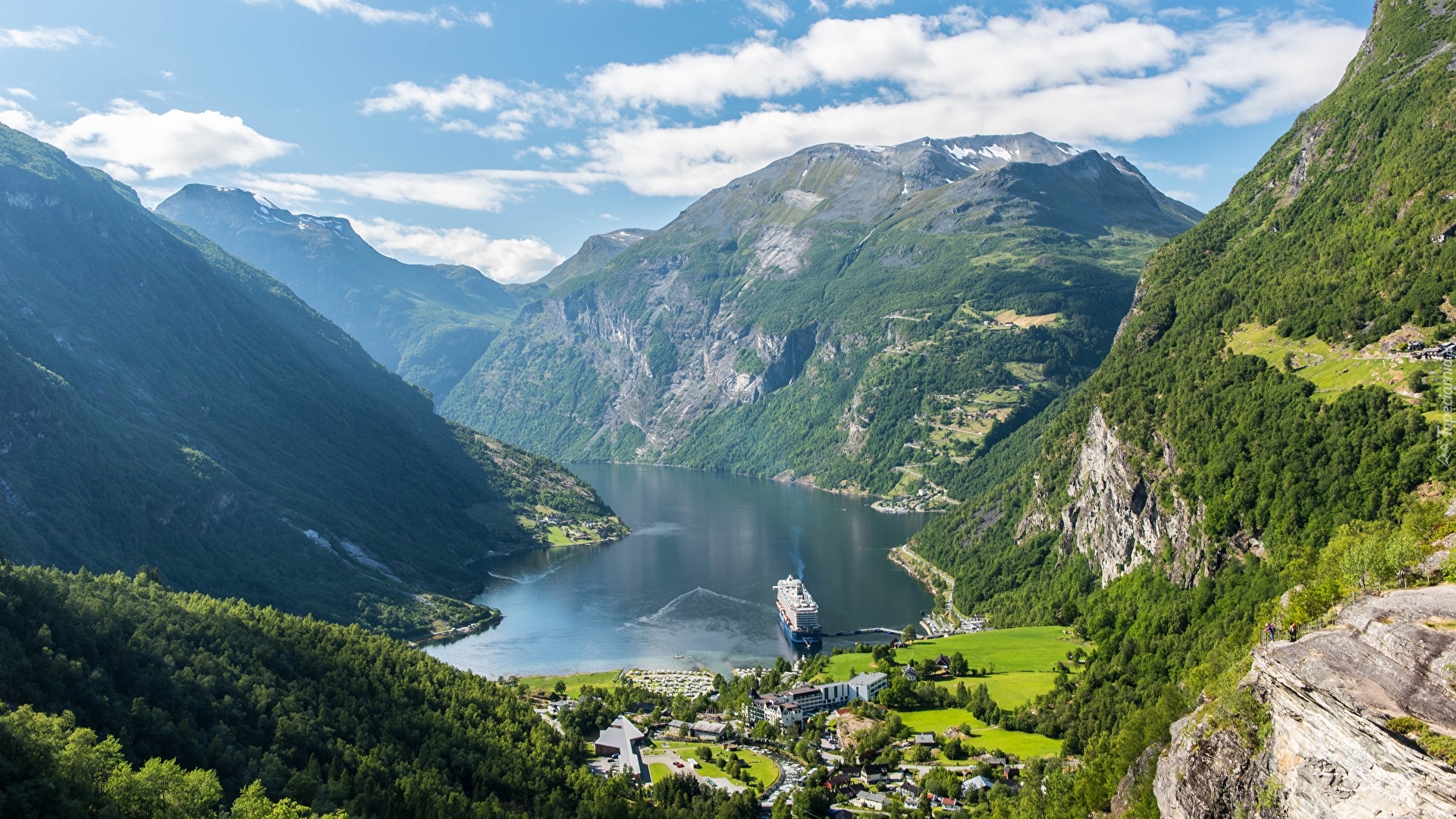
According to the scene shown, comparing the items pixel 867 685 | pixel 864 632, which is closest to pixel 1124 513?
pixel 867 685

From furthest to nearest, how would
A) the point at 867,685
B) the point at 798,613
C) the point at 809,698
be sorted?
the point at 798,613
the point at 867,685
the point at 809,698

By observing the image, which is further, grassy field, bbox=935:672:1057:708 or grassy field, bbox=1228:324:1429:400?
grassy field, bbox=935:672:1057:708

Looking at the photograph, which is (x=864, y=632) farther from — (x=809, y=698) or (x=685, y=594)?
(x=809, y=698)

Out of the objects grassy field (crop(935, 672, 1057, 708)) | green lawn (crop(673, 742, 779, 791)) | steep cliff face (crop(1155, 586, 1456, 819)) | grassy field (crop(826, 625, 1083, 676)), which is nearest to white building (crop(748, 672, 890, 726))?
grassy field (crop(826, 625, 1083, 676))

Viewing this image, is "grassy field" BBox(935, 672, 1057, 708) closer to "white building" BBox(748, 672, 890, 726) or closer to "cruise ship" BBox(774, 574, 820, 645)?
"white building" BBox(748, 672, 890, 726)

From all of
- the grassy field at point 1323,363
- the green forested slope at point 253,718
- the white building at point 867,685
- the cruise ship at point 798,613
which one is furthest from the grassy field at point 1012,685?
the grassy field at point 1323,363

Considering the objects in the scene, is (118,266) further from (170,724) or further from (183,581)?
(170,724)
